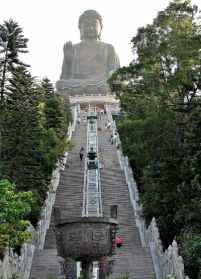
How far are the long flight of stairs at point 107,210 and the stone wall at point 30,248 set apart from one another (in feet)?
0.61

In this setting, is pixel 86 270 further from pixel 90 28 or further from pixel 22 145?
pixel 90 28

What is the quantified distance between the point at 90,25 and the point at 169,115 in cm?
4567

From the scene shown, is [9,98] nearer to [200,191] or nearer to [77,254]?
[200,191]

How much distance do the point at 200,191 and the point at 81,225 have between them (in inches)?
288

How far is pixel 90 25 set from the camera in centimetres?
6438

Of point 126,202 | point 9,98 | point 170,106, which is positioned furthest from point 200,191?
point 9,98

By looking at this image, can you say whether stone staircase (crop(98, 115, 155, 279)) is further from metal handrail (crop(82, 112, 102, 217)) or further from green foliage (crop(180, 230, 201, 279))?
green foliage (crop(180, 230, 201, 279))

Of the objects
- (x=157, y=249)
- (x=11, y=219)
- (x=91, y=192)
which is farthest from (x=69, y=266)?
(x=91, y=192)

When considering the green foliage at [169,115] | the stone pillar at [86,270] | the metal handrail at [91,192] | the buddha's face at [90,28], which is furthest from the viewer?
the buddha's face at [90,28]

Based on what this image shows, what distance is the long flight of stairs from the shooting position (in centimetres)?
1614

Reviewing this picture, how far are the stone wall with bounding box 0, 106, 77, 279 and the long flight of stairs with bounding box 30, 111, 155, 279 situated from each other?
0.19 metres

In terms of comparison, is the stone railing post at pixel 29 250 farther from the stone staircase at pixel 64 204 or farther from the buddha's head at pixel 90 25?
the buddha's head at pixel 90 25

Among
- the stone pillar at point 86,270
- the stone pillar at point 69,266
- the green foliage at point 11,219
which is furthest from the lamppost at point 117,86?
the stone pillar at point 69,266

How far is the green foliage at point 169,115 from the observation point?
17828 mm
